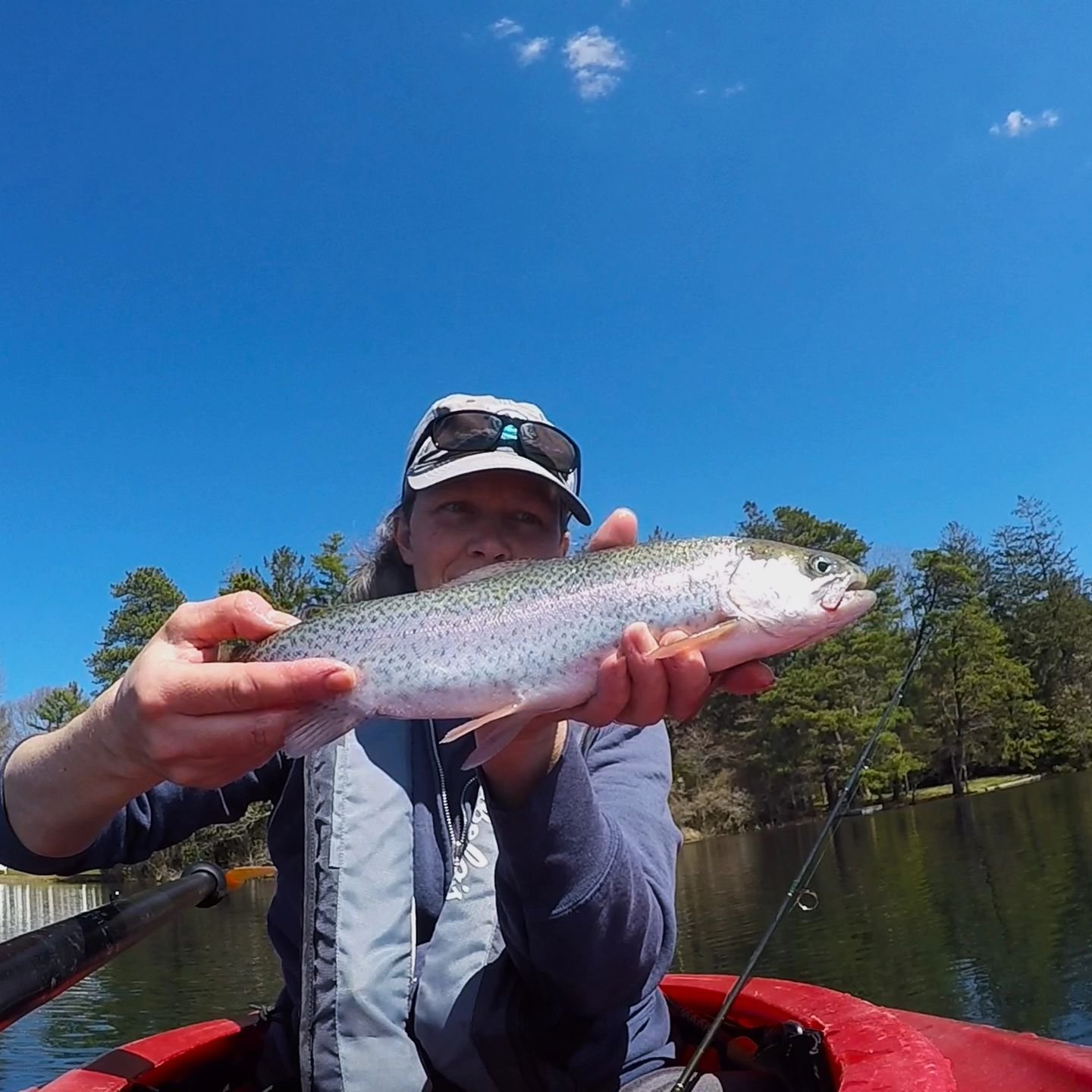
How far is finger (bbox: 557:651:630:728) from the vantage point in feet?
10.1

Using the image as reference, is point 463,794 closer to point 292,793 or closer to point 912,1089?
point 292,793

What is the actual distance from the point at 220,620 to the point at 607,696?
4.12 ft

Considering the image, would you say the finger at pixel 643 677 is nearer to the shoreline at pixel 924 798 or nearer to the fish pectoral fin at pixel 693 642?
the fish pectoral fin at pixel 693 642

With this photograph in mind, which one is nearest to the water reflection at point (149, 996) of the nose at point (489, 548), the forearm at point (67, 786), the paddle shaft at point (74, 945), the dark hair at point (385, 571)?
the paddle shaft at point (74, 945)

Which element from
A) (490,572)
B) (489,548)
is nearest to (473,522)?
(489,548)

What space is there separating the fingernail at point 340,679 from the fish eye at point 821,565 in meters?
1.85

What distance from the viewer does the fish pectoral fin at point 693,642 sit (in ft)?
9.91

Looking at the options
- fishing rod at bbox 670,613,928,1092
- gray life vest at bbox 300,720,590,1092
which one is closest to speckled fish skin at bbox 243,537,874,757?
gray life vest at bbox 300,720,590,1092

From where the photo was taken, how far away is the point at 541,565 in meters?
3.54

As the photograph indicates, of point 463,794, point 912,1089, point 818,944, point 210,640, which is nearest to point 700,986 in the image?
point 463,794

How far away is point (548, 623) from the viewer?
3.32 metres

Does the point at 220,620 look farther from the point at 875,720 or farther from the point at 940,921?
the point at 875,720

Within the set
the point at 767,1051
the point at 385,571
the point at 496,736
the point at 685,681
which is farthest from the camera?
the point at 385,571

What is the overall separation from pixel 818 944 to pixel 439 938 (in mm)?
14421
